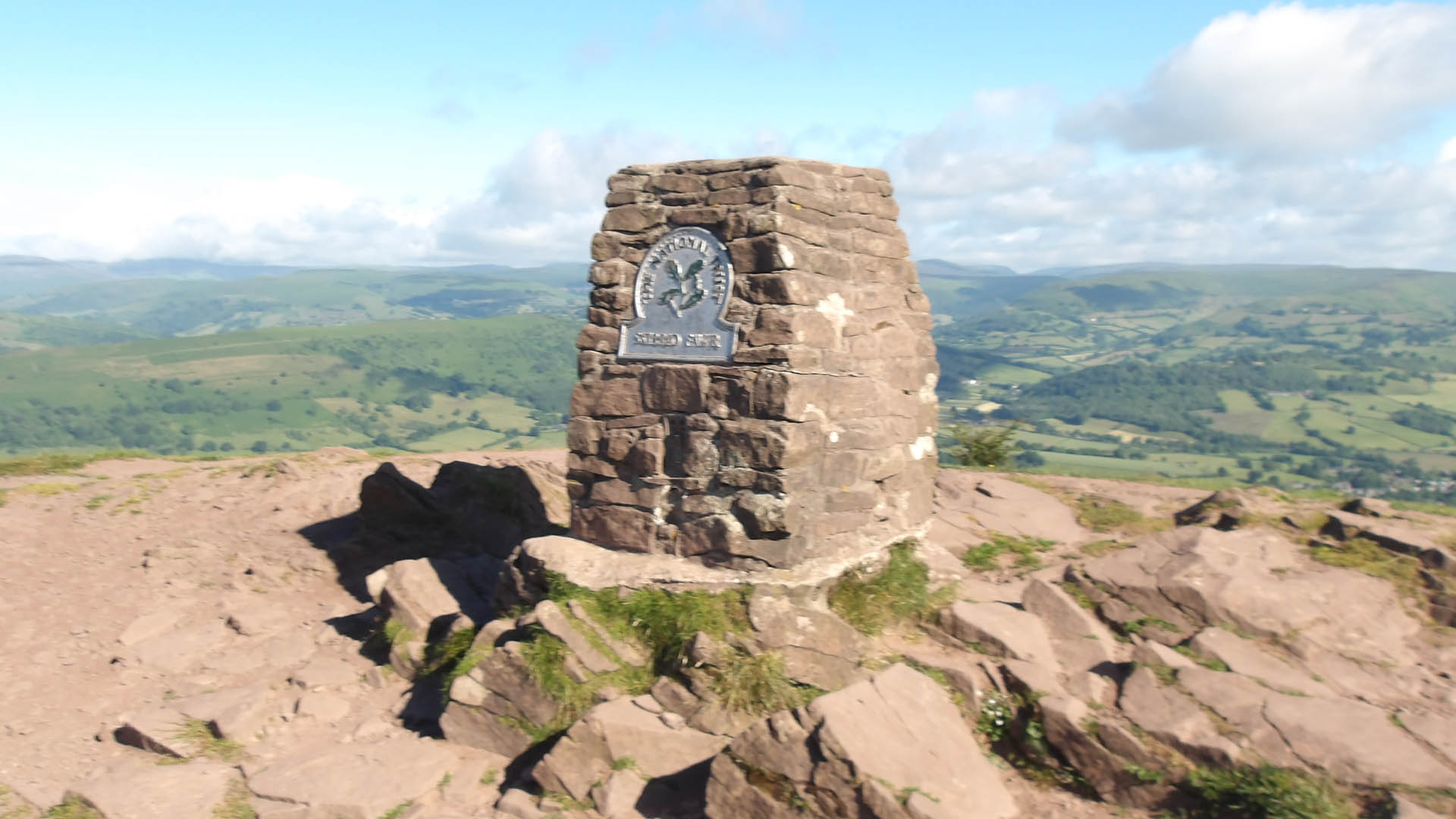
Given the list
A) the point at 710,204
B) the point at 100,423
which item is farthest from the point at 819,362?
the point at 100,423

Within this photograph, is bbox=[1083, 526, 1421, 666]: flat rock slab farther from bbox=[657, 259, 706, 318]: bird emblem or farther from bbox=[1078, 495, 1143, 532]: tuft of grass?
bbox=[657, 259, 706, 318]: bird emblem

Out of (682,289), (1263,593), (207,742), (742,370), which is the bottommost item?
(207,742)

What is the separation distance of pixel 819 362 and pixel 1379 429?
295 ft

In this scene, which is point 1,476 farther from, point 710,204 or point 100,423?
point 100,423

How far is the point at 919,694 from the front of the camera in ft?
21.7

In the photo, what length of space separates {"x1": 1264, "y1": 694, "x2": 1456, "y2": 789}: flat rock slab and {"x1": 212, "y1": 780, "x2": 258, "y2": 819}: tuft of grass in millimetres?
7144

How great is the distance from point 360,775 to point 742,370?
14.3ft

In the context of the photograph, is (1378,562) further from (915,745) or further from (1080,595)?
(915,745)

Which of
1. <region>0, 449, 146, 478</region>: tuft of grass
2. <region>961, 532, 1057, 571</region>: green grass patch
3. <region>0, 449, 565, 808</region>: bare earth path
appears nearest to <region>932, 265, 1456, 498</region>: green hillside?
<region>961, 532, 1057, 571</region>: green grass patch

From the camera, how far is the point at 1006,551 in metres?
9.91

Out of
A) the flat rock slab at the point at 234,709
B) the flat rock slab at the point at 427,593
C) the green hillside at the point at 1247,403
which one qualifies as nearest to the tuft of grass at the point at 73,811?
the flat rock slab at the point at 234,709

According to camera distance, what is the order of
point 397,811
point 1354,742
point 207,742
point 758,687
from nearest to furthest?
point 1354,742 < point 397,811 < point 758,687 < point 207,742

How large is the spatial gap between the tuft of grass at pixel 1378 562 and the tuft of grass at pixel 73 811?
10267 millimetres

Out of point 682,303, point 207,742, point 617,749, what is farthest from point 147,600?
point 682,303
